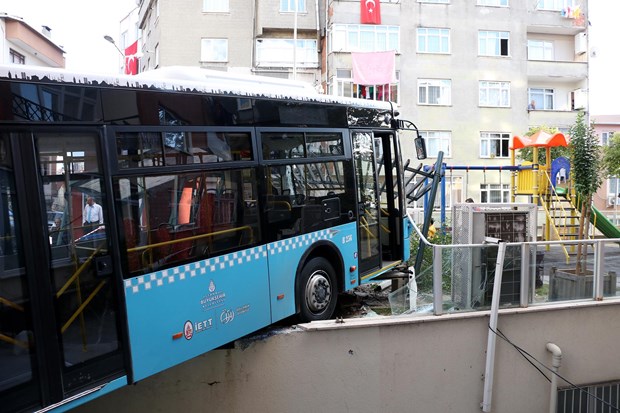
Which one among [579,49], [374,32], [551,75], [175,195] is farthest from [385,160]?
[579,49]

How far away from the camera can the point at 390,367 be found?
684cm

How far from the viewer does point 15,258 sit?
392cm

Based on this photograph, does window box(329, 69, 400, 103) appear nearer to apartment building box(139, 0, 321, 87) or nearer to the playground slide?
apartment building box(139, 0, 321, 87)

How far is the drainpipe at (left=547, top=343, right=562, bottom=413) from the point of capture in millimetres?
7233

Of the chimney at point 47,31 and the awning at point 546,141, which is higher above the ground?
the chimney at point 47,31

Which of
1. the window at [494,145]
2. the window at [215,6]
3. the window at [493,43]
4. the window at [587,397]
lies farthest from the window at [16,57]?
the window at [587,397]

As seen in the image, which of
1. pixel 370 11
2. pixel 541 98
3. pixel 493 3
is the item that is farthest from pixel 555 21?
pixel 370 11

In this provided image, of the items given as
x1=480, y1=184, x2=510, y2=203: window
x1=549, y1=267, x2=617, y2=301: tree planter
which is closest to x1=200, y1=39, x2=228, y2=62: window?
x1=480, y1=184, x2=510, y2=203: window

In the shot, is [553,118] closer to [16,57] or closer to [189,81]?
[16,57]

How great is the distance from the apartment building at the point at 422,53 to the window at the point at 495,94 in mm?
56

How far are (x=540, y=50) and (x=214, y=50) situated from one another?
19.4 meters

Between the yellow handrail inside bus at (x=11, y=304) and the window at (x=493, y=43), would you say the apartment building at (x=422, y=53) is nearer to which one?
the window at (x=493, y=43)

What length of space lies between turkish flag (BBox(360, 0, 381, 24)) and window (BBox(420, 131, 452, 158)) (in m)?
6.60

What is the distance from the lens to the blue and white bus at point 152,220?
3980 millimetres
